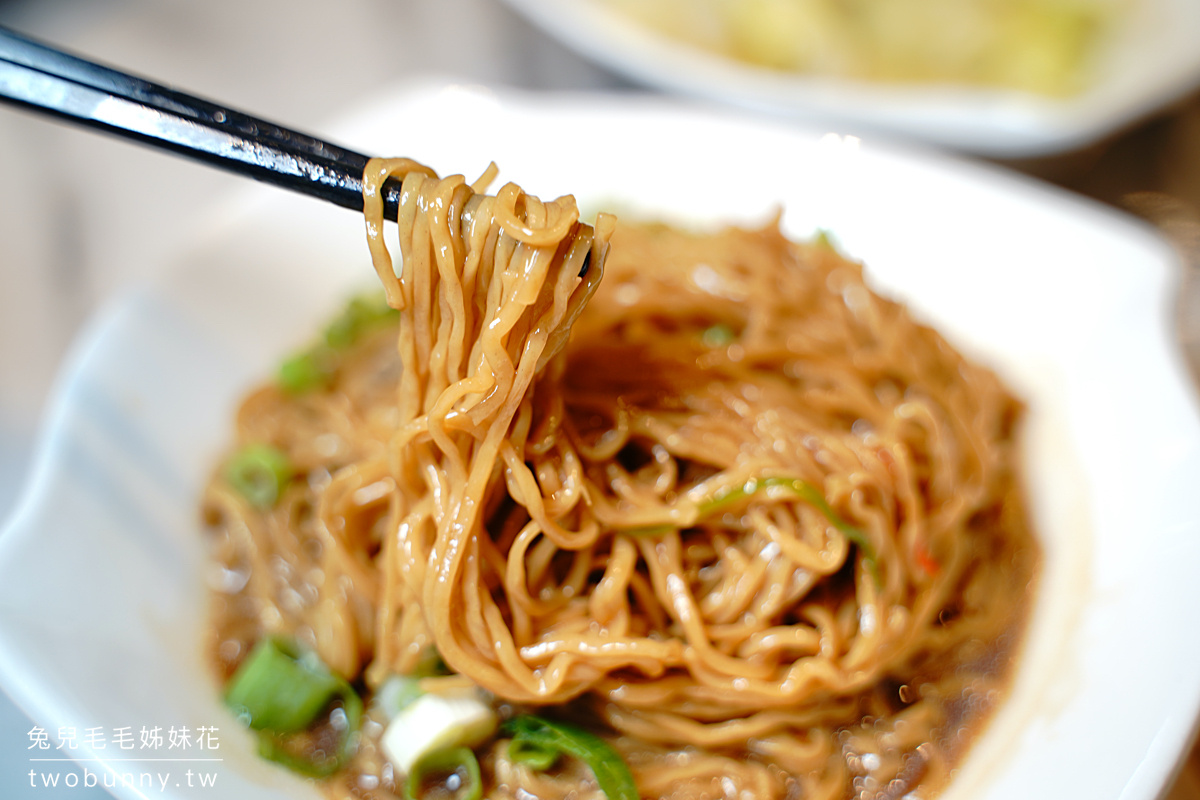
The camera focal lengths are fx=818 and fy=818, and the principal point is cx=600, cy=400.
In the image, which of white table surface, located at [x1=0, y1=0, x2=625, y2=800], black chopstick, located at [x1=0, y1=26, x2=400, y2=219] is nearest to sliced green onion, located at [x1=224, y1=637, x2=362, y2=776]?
black chopstick, located at [x1=0, y1=26, x2=400, y2=219]

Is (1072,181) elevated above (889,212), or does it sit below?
above

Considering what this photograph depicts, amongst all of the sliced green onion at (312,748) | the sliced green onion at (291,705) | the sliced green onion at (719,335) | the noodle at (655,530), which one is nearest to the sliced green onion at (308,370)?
the noodle at (655,530)

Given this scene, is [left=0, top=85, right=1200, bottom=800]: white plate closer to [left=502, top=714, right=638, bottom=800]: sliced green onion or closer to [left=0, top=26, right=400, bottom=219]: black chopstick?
[left=502, top=714, right=638, bottom=800]: sliced green onion

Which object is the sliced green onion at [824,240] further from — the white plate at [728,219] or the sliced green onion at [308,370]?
the sliced green onion at [308,370]

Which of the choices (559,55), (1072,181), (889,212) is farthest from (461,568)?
(559,55)

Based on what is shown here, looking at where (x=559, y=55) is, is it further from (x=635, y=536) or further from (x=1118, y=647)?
(x=1118, y=647)
